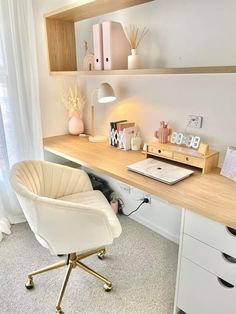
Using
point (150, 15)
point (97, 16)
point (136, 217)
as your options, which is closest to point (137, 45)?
point (150, 15)

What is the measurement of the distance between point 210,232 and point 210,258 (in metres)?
0.14

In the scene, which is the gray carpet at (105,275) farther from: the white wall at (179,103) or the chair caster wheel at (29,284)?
the white wall at (179,103)

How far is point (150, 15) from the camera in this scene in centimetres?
174

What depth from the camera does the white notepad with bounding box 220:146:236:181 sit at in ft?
4.74

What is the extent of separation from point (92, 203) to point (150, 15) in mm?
1326

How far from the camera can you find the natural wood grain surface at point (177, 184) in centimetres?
116

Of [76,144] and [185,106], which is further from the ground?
[185,106]

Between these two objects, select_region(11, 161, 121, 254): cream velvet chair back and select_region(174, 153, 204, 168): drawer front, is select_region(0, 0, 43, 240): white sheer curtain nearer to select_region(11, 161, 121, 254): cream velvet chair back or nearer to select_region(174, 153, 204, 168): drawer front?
select_region(11, 161, 121, 254): cream velvet chair back

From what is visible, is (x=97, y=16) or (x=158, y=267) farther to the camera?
(x=97, y=16)

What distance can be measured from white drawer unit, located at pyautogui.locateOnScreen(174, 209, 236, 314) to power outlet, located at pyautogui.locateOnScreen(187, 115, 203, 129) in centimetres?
68

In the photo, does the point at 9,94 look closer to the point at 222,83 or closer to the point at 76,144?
the point at 76,144

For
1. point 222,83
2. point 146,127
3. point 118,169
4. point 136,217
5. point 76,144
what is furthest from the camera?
point 136,217

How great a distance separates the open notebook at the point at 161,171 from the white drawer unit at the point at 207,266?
26 cm

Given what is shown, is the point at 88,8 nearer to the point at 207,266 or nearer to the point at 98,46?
the point at 98,46
